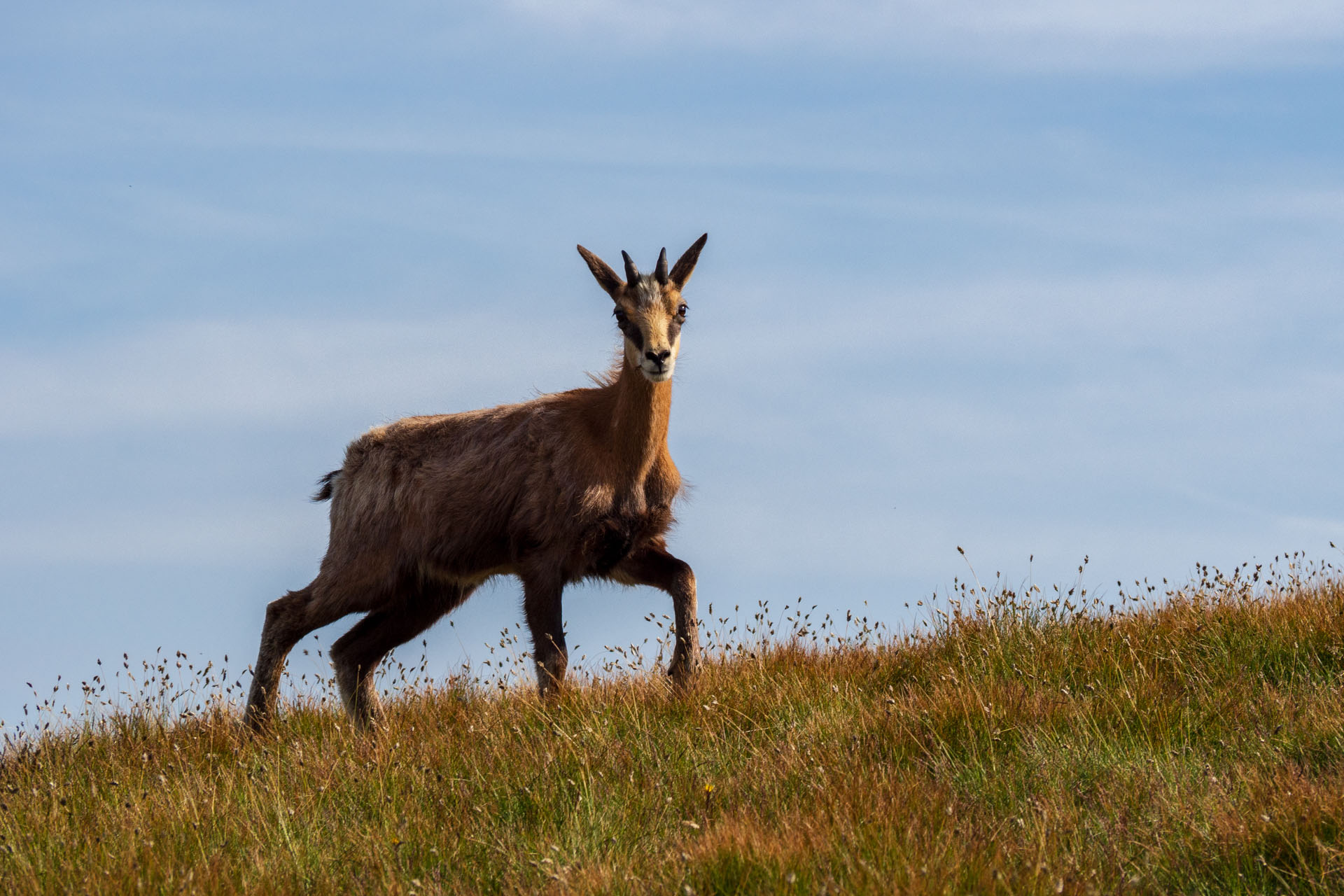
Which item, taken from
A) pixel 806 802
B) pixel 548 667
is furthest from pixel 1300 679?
pixel 548 667

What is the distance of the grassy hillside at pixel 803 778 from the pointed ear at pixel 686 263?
2.70 metres

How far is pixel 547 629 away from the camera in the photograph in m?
8.41

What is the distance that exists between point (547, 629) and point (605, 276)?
252cm

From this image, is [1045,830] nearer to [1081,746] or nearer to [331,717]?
[1081,746]

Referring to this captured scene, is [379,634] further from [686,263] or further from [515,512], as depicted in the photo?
[686,263]

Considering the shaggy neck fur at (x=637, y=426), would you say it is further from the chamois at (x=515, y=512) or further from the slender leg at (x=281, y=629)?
the slender leg at (x=281, y=629)

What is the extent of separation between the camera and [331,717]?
30.3 feet

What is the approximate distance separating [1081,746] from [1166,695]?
123 centimetres

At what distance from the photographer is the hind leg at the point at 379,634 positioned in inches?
385

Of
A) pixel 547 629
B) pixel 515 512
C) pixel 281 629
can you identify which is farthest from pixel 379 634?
pixel 547 629

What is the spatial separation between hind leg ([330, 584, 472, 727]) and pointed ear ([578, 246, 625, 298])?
2.63 m

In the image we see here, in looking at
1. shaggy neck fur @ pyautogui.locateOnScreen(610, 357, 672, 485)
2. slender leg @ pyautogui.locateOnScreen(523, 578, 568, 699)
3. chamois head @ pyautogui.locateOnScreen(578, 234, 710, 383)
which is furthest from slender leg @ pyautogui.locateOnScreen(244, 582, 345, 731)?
chamois head @ pyautogui.locateOnScreen(578, 234, 710, 383)

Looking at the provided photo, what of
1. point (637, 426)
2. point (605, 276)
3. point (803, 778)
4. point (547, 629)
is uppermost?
point (605, 276)

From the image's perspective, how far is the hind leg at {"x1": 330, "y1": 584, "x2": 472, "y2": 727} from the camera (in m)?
9.78
